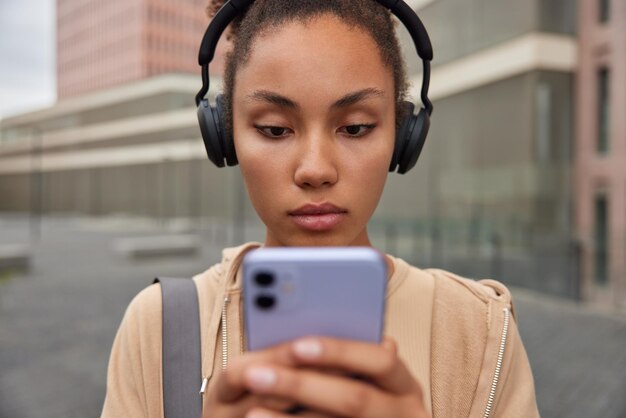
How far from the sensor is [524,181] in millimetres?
17250

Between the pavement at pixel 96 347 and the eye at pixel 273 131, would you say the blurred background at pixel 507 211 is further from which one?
the eye at pixel 273 131

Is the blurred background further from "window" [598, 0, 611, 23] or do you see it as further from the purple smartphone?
the purple smartphone

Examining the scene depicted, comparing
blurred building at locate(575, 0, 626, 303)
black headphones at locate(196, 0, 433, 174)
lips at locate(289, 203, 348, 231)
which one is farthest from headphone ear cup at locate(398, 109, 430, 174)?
blurred building at locate(575, 0, 626, 303)

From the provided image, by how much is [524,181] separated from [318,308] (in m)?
17.9

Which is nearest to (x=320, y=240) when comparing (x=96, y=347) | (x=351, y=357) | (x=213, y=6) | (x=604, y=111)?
(x=351, y=357)

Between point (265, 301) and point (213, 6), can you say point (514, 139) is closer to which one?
point (213, 6)

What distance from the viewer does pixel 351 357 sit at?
2.35 feet

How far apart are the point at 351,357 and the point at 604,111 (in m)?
17.5

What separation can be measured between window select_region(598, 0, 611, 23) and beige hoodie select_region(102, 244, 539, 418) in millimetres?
16961

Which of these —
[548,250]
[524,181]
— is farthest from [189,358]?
[524,181]

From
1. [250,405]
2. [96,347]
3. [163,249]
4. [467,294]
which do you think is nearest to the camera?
[250,405]

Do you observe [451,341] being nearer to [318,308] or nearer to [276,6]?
[318,308]

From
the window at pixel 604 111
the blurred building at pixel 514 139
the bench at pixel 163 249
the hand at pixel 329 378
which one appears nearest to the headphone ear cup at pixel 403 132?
the hand at pixel 329 378

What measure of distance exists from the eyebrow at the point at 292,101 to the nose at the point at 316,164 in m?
0.07
